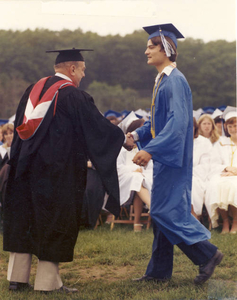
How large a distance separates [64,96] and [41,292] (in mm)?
1683

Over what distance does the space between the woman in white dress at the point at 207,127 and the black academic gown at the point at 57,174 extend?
3.43 meters

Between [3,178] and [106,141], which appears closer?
[106,141]

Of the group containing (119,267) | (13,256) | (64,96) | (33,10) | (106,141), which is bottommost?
(119,267)

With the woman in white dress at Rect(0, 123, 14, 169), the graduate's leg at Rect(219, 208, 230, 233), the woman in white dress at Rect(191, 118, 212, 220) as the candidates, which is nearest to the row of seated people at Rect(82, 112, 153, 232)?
the woman in white dress at Rect(191, 118, 212, 220)

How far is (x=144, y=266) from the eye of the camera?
4453 millimetres

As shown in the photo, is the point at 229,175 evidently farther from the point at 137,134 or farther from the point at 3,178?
the point at 3,178

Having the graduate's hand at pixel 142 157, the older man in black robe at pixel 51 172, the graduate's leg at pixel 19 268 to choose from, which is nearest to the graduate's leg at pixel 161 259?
the older man in black robe at pixel 51 172

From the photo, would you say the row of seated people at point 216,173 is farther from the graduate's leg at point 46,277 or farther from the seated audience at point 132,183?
the graduate's leg at point 46,277

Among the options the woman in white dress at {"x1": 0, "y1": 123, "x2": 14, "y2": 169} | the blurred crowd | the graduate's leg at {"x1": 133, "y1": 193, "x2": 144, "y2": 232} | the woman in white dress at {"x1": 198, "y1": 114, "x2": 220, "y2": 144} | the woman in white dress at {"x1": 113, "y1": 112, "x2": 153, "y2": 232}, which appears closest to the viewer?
the graduate's leg at {"x1": 133, "y1": 193, "x2": 144, "y2": 232}

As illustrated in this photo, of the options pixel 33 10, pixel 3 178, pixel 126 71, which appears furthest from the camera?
pixel 3 178

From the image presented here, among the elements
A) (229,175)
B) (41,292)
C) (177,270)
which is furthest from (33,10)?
(229,175)

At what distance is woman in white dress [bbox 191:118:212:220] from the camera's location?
6254mm

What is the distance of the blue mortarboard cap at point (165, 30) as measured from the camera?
13.3ft

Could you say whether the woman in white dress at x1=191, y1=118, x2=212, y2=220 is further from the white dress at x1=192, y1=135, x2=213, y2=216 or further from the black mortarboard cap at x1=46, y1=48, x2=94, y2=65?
the black mortarboard cap at x1=46, y1=48, x2=94, y2=65
